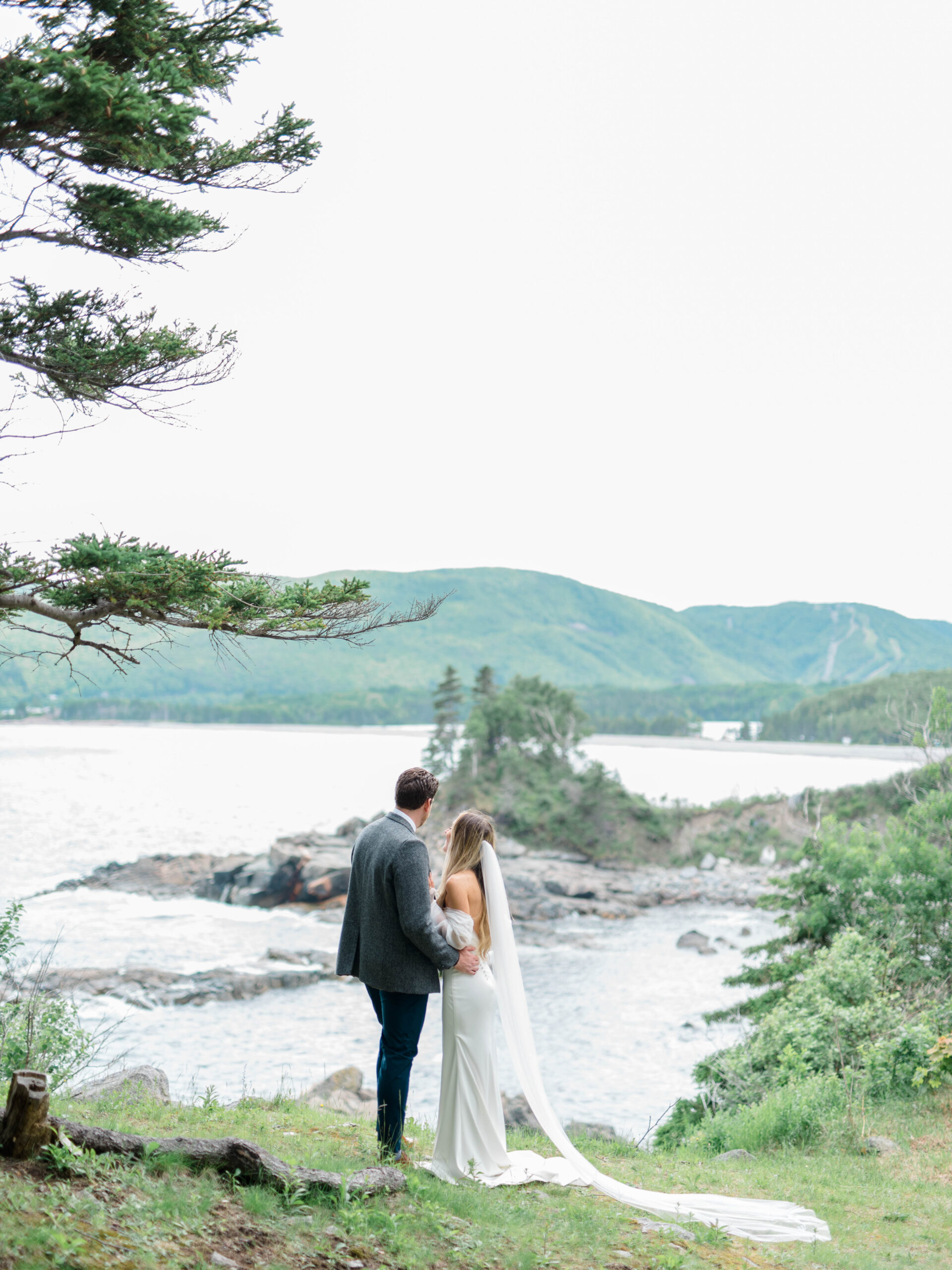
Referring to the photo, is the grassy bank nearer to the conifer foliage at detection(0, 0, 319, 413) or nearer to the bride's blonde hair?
the bride's blonde hair

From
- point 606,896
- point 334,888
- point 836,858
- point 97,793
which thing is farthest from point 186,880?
point 97,793

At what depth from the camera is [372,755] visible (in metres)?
126

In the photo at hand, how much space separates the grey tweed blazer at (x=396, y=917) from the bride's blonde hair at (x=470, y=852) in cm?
27

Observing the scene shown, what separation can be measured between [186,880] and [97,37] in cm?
4374

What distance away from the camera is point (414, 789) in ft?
17.2

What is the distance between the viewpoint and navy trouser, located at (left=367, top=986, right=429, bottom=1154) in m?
5.31

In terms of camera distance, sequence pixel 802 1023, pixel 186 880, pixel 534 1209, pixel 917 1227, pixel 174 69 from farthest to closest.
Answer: pixel 186 880, pixel 802 1023, pixel 917 1227, pixel 534 1209, pixel 174 69

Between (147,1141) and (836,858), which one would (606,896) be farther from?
(147,1141)

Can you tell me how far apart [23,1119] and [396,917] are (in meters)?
1.97

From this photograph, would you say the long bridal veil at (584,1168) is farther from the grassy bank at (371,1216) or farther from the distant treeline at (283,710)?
the distant treeline at (283,710)

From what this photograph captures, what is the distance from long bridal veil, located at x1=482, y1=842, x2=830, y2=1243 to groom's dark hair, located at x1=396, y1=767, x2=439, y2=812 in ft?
1.71

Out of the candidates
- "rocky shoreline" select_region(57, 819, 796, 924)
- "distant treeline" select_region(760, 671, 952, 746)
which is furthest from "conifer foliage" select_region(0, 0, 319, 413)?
"distant treeline" select_region(760, 671, 952, 746)

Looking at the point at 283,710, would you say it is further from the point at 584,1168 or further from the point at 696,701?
the point at 584,1168

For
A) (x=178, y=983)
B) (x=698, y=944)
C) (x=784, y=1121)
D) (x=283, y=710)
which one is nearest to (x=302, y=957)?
(x=178, y=983)
